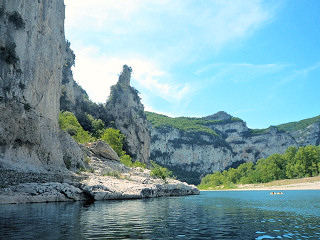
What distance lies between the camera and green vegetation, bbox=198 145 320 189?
94.6 m

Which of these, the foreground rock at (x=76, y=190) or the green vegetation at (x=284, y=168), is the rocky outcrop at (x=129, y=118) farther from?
the green vegetation at (x=284, y=168)

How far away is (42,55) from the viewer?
130ft

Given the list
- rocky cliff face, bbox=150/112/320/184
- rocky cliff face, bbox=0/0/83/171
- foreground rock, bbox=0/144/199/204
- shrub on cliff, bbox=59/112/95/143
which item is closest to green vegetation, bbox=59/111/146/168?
shrub on cliff, bbox=59/112/95/143

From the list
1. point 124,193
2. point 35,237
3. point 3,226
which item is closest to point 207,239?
point 35,237

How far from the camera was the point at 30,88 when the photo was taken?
36219 millimetres

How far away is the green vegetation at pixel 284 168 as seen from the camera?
94.6 meters

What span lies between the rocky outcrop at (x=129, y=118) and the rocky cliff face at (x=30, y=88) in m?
49.5

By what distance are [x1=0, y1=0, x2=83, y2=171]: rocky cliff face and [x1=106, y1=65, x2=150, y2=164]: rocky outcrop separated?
49.5 meters

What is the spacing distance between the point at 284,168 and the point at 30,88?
104841mm

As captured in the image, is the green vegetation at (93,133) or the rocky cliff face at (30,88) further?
the green vegetation at (93,133)

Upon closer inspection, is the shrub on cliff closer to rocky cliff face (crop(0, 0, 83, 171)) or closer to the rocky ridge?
the rocky ridge

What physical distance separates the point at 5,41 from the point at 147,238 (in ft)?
107

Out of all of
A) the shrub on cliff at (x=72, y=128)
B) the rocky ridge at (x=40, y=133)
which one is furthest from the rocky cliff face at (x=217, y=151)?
the rocky ridge at (x=40, y=133)

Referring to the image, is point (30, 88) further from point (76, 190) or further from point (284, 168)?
point (284, 168)
